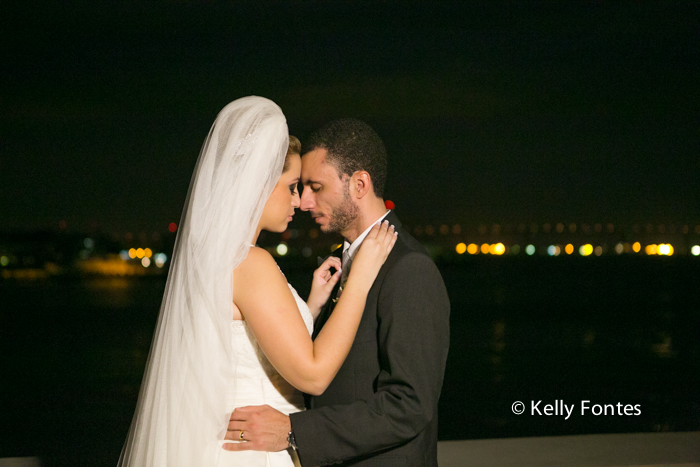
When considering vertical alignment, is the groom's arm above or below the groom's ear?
below

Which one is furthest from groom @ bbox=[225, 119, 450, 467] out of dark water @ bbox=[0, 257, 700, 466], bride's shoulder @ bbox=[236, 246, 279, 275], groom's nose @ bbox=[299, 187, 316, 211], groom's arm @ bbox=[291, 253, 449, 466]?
dark water @ bbox=[0, 257, 700, 466]

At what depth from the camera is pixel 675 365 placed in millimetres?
13547

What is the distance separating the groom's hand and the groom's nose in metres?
0.85

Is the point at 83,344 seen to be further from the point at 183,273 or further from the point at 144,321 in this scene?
the point at 183,273

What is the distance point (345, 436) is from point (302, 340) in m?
0.37

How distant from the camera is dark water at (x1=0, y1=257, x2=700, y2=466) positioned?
27.9 ft

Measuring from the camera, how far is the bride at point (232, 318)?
7.45 feet

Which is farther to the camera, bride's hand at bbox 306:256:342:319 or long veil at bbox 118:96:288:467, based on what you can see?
bride's hand at bbox 306:256:342:319

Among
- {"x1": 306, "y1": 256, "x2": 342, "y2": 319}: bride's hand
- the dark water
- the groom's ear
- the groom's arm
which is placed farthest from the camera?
the dark water

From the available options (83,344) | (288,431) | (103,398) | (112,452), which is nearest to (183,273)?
(288,431)

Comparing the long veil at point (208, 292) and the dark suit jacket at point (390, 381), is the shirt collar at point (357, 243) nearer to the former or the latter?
the dark suit jacket at point (390, 381)

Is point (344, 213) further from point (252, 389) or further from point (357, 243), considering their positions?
point (252, 389)

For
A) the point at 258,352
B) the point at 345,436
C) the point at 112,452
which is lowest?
the point at 112,452

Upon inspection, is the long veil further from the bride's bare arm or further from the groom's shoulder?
the groom's shoulder
